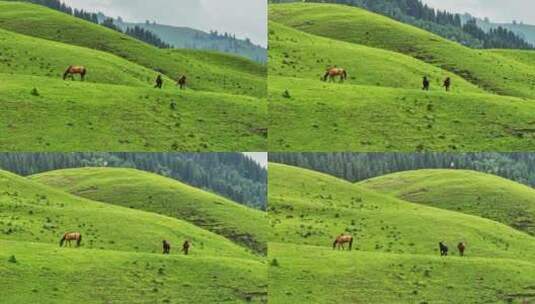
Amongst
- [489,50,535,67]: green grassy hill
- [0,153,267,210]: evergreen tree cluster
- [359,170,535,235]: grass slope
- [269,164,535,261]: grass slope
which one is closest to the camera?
[269,164,535,261]: grass slope

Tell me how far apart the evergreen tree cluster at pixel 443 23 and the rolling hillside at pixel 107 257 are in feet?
145

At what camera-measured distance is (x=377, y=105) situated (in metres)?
56.2

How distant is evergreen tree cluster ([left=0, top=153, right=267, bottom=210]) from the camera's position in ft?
176

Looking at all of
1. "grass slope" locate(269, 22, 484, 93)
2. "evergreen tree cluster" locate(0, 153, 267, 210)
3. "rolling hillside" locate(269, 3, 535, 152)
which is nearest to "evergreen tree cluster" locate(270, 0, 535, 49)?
"grass slope" locate(269, 22, 484, 93)

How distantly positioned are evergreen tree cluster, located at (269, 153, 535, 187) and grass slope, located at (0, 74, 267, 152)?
112 inches

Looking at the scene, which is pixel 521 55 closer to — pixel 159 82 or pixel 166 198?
pixel 166 198

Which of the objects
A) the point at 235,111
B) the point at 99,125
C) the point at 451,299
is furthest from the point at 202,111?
the point at 451,299

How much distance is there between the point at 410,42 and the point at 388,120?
30.2 m

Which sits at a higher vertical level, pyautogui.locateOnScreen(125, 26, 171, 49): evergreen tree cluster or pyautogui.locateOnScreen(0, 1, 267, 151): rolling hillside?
pyautogui.locateOnScreen(125, 26, 171, 49): evergreen tree cluster

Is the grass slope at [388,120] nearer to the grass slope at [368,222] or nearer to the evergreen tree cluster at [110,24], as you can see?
the grass slope at [368,222]

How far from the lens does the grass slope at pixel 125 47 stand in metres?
62.4

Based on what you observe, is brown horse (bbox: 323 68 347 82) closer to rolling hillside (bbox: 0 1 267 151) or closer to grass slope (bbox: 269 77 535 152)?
grass slope (bbox: 269 77 535 152)

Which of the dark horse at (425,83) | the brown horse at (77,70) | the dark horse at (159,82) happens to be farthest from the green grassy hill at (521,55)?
the brown horse at (77,70)

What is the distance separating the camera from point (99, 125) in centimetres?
5231
